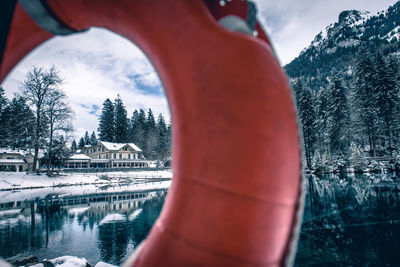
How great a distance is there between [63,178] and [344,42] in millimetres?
130521

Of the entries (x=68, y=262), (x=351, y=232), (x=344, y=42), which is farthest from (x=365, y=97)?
(x=344, y=42)

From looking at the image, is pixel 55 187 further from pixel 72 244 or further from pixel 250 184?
pixel 250 184

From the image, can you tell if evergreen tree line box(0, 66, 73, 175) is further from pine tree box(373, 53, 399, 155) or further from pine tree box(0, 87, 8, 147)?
pine tree box(373, 53, 399, 155)

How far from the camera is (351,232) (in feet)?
25.9

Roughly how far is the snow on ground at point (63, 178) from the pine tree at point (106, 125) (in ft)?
60.1

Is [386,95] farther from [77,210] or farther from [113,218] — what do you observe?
[77,210]

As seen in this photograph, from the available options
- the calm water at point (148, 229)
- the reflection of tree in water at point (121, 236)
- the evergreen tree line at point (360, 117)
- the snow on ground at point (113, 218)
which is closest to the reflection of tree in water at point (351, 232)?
the calm water at point (148, 229)

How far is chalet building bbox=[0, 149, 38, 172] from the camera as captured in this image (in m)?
36.5

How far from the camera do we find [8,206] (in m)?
14.9

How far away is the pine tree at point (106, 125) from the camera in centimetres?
5328

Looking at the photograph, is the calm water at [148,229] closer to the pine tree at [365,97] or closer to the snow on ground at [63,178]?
the snow on ground at [63,178]

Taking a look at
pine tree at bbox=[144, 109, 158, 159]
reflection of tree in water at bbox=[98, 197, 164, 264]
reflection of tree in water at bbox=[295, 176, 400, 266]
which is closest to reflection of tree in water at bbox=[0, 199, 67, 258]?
reflection of tree in water at bbox=[98, 197, 164, 264]

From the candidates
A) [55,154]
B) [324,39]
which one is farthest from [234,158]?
[324,39]

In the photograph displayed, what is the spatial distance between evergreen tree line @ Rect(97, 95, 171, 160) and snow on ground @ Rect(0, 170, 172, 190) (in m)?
18.7
